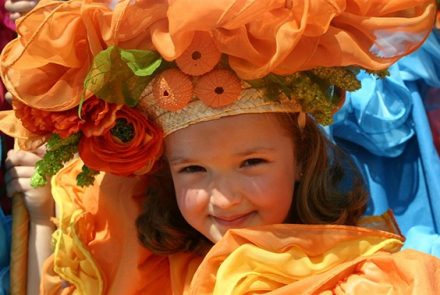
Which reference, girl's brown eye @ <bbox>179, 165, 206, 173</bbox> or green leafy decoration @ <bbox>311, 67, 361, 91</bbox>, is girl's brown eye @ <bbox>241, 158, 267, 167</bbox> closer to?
girl's brown eye @ <bbox>179, 165, 206, 173</bbox>

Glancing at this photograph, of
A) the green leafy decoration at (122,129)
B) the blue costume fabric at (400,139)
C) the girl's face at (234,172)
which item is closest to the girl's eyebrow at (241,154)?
the girl's face at (234,172)

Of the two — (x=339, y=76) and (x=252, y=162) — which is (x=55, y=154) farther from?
(x=339, y=76)

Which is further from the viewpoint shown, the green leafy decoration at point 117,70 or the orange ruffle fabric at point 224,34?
the green leafy decoration at point 117,70

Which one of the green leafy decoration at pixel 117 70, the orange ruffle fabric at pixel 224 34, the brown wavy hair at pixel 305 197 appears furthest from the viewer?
the brown wavy hair at pixel 305 197

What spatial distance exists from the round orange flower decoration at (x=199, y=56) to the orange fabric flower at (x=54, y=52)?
0.53 feet

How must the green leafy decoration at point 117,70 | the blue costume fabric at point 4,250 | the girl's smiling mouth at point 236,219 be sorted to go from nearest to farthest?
the green leafy decoration at point 117,70 < the girl's smiling mouth at point 236,219 < the blue costume fabric at point 4,250

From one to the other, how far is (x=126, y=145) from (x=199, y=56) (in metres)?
0.27

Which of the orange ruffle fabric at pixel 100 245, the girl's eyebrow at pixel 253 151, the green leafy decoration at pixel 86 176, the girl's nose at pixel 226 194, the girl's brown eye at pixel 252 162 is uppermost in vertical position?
the girl's eyebrow at pixel 253 151

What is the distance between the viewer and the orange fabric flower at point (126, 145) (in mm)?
1808

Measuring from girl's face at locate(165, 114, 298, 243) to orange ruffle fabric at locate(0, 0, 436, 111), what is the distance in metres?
0.15

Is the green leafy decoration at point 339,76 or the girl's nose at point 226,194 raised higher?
the green leafy decoration at point 339,76

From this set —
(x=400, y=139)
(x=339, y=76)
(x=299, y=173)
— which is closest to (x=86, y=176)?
(x=299, y=173)

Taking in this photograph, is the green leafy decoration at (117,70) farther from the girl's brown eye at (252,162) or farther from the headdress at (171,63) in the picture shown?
the girl's brown eye at (252,162)

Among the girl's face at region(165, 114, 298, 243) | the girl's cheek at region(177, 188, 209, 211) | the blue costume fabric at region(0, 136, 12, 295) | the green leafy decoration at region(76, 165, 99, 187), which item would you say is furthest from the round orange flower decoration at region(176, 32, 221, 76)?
the blue costume fabric at region(0, 136, 12, 295)
